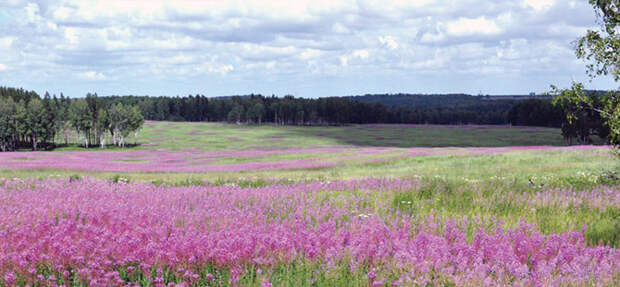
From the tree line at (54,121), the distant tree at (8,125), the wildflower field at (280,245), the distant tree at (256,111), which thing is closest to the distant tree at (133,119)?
the tree line at (54,121)

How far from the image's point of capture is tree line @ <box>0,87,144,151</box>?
4414 inches

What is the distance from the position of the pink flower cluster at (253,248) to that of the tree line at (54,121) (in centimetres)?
11820

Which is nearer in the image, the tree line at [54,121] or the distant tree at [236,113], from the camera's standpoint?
the tree line at [54,121]

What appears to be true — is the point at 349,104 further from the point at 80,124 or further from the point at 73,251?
the point at 73,251

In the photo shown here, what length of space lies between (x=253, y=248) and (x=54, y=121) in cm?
12731

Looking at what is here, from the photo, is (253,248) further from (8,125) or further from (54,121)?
(54,121)

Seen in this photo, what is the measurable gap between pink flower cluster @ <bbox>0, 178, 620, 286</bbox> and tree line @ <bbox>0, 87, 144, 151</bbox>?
118199mm

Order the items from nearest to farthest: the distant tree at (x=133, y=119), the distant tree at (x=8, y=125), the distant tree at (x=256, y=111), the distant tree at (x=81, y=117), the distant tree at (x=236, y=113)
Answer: the distant tree at (x=8, y=125)
the distant tree at (x=81, y=117)
the distant tree at (x=133, y=119)
the distant tree at (x=256, y=111)
the distant tree at (x=236, y=113)

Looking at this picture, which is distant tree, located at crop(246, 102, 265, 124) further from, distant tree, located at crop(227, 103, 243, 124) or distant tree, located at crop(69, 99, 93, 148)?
distant tree, located at crop(69, 99, 93, 148)

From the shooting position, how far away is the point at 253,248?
5422mm

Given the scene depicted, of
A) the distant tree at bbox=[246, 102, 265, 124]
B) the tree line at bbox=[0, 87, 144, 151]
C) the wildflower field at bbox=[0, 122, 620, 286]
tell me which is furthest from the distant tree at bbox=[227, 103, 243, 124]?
the wildflower field at bbox=[0, 122, 620, 286]

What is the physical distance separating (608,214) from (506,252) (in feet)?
15.6

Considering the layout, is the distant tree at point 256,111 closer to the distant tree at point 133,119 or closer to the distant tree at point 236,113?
the distant tree at point 236,113

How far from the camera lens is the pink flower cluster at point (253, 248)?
4.76 m
